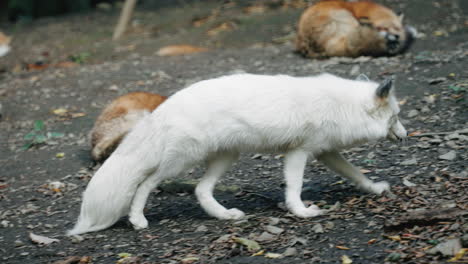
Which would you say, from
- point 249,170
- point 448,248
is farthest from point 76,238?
point 448,248

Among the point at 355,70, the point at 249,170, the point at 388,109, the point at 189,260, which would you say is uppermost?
the point at 388,109

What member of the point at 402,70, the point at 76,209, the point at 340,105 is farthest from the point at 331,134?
the point at 402,70

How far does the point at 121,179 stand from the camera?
494cm

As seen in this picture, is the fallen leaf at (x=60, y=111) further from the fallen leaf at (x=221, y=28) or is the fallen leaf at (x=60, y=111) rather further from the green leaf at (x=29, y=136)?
the fallen leaf at (x=221, y=28)

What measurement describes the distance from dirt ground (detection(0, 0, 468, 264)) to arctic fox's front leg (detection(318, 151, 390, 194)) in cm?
9

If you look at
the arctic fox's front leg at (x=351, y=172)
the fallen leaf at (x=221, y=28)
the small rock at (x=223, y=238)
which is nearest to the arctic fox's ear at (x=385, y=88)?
the arctic fox's front leg at (x=351, y=172)

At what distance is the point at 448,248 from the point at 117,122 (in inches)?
165

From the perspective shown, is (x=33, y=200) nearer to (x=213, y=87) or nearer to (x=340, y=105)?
(x=213, y=87)

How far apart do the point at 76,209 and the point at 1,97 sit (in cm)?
529

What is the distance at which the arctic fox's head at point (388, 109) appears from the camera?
4875 mm

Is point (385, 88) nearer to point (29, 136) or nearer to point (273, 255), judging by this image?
point (273, 255)

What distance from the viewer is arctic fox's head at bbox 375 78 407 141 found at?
16.0ft

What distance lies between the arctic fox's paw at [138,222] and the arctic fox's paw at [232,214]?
63cm

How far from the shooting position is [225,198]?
5684 mm
